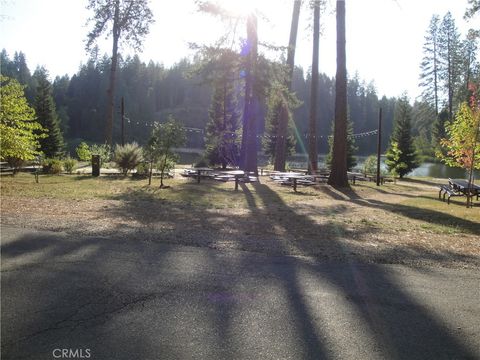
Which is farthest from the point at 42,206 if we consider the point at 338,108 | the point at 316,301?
the point at 338,108

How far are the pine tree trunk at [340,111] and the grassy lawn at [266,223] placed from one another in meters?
5.50

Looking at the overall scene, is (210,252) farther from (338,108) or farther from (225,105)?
(225,105)

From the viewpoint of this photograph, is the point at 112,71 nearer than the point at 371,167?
Yes

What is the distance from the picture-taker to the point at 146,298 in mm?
3766

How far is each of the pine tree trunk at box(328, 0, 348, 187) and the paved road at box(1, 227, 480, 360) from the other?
12.4 m

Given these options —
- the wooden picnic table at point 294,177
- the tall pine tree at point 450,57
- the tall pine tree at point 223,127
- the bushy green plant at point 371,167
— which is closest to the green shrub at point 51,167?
the tall pine tree at point 223,127

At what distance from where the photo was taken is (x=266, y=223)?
25.6 feet

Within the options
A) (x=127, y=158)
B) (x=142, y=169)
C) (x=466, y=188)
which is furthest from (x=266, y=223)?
(x=127, y=158)

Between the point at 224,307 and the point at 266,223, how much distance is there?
13.9ft

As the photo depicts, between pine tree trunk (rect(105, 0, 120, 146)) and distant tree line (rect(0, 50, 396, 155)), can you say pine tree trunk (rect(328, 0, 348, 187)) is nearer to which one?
pine tree trunk (rect(105, 0, 120, 146))

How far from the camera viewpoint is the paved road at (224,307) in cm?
299

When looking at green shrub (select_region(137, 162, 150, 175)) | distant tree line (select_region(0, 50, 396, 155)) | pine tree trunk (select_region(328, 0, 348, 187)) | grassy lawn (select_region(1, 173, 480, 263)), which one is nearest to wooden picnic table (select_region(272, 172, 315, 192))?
pine tree trunk (select_region(328, 0, 348, 187))

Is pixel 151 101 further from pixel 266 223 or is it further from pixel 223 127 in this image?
pixel 266 223

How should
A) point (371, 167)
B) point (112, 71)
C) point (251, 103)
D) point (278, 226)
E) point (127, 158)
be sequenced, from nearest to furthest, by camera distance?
1. point (278, 226)
2. point (127, 158)
3. point (251, 103)
4. point (112, 71)
5. point (371, 167)
